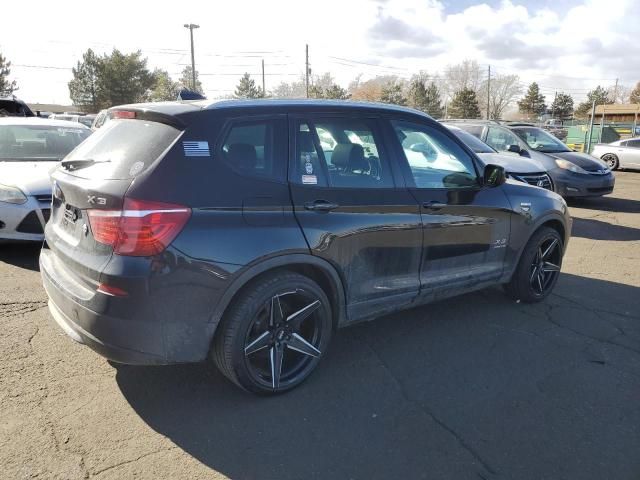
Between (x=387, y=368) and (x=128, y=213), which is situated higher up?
(x=128, y=213)

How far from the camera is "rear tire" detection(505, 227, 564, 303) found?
15.5ft

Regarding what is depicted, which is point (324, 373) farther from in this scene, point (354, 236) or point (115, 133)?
point (115, 133)

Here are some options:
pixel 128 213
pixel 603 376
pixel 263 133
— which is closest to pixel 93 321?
pixel 128 213

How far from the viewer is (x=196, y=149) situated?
2754 mm

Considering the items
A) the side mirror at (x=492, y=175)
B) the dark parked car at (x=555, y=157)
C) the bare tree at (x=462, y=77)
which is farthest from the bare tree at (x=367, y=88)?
the side mirror at (x=492, y=175)

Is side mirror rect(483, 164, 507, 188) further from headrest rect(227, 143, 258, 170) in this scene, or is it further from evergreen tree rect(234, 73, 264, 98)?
evergreen tree rect(234, 73, 264, 98)

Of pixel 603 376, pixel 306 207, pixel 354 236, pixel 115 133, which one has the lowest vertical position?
pixel 603 376

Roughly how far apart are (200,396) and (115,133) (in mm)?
1707

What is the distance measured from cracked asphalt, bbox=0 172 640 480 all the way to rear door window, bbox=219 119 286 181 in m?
1.39

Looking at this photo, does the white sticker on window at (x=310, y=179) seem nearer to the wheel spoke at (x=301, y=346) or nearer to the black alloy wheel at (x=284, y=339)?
the black alloy wheel at (x=284, y=339)

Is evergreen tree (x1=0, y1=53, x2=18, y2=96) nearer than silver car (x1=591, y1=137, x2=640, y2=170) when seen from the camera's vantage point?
No

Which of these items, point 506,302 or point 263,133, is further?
point 506,302

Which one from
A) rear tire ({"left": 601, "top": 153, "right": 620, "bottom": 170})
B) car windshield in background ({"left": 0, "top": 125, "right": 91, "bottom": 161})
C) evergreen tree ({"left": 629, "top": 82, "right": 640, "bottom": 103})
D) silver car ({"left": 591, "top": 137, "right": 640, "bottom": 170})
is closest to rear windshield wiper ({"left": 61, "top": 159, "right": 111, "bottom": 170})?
car windshield in background ({"left": 0, "top": 125, "right": 91, "bottom": 161})

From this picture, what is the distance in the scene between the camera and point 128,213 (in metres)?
2.57
